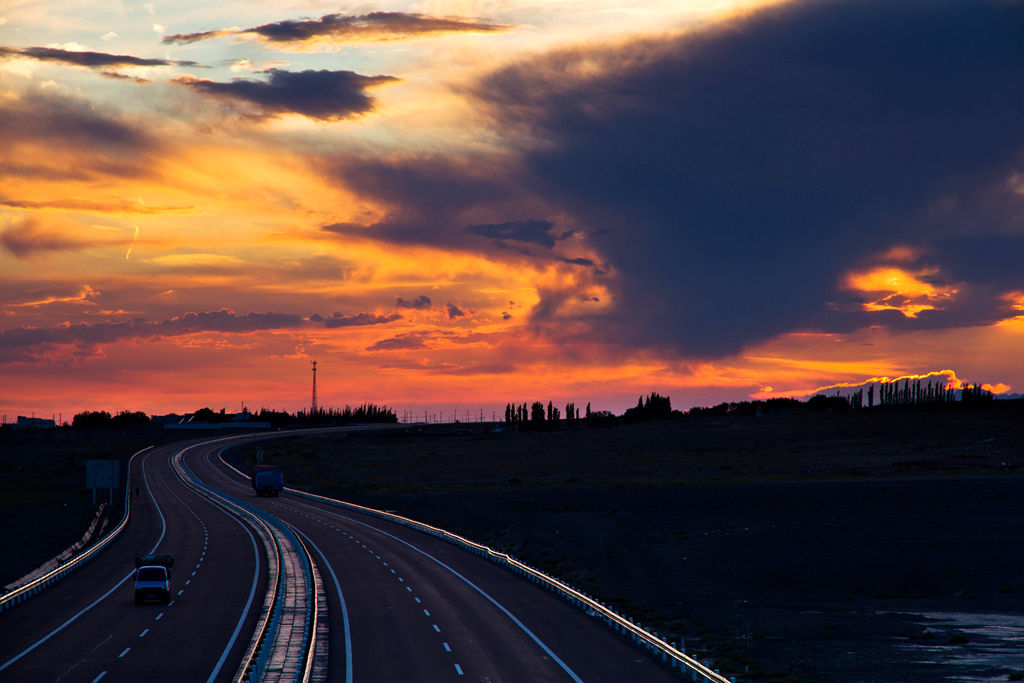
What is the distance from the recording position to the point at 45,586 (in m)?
61.8

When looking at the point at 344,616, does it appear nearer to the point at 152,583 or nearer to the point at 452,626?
the point at 452,626

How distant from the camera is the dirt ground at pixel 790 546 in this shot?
4378 cm

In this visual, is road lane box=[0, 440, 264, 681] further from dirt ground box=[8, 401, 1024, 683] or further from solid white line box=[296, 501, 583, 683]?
solid white line box=[296, 501, 583, 683]

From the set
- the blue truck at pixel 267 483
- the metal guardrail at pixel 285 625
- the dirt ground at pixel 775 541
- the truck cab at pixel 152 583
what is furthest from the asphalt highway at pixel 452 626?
the blue truck at pixel 267 483

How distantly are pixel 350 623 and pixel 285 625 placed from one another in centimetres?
281

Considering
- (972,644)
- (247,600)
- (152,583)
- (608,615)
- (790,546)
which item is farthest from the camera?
(790,546)

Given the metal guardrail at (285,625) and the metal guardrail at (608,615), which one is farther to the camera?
the metal guardrail at (285,625)

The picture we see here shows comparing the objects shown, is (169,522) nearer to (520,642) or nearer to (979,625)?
(520,642)

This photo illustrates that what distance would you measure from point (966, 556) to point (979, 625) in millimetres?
21881

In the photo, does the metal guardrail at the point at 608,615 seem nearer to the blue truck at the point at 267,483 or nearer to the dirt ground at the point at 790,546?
the dirt ground at the point at 790,546

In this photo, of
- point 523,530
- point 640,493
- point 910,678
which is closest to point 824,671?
point 910,678

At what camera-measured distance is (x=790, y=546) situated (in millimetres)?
76125

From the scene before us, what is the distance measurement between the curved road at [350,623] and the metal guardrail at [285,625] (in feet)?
3.09

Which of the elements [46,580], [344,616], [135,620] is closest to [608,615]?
[344,616]
